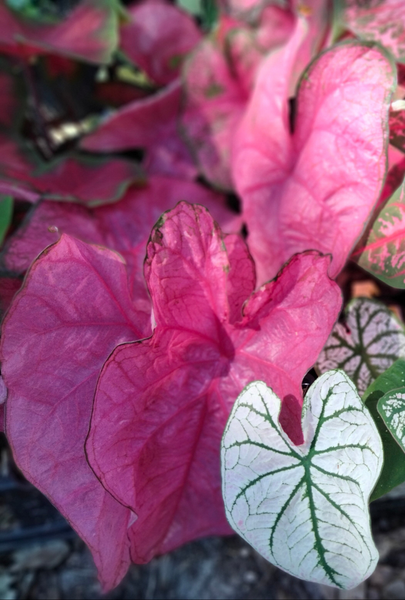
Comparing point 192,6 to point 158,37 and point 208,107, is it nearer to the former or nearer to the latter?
point 158,37

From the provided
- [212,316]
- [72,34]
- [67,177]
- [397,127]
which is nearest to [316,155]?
[397,127]

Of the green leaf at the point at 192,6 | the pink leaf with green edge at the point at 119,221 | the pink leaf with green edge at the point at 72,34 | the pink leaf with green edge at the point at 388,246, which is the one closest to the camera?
the pink leaf with green edge at the point at 388,246

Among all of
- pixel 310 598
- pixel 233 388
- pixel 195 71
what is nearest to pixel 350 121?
pixel 233 388

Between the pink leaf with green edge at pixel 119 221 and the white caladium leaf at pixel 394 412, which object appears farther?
the pink leaf with green edge at pixel 119 221

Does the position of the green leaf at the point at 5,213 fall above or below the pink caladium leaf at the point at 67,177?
above

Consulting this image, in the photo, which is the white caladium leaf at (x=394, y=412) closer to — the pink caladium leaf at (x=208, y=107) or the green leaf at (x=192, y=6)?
the pink caladium leaf at (x=208, y=107)

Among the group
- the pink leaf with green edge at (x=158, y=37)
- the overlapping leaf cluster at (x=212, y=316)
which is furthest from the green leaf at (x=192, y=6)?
the overlapping leaf cluster at (x=212, y=316)

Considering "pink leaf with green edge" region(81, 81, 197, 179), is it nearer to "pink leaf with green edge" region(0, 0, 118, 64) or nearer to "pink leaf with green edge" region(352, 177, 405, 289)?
"pink leaf with green edge" region(0, 0, 118, 64)
